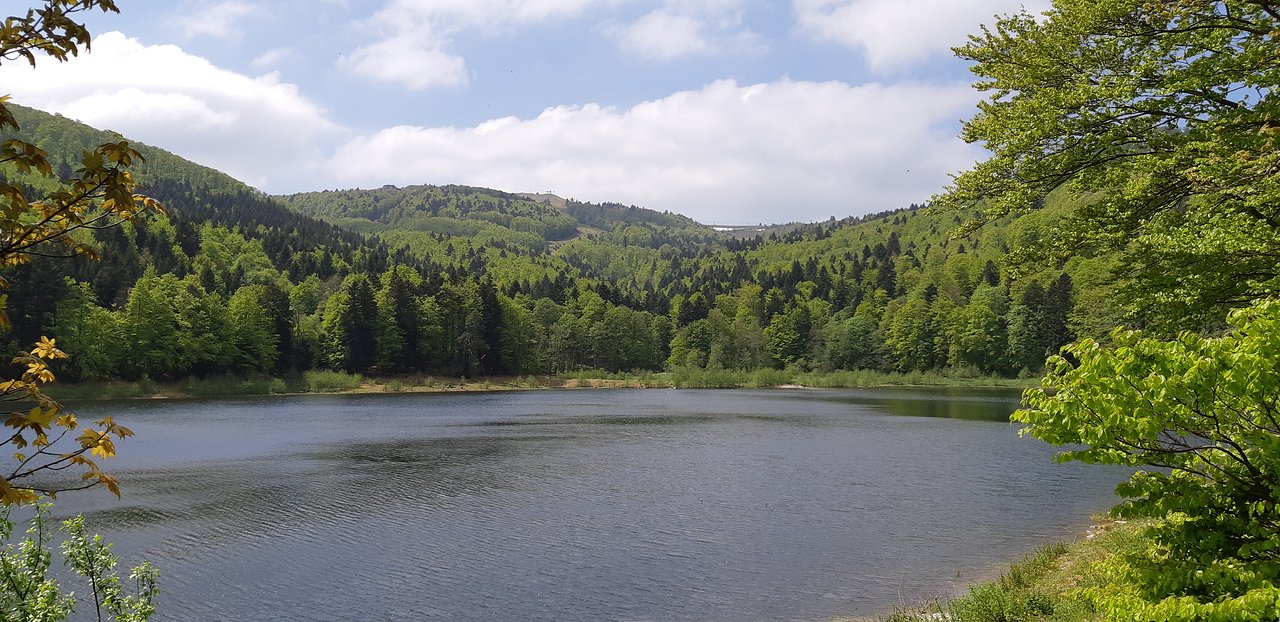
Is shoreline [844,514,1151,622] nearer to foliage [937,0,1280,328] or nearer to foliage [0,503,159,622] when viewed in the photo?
foliage [937,0,1280,328]

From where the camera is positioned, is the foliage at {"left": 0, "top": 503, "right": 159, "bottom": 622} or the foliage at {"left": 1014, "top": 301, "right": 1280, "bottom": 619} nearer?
the foliage at {"left": 1014, "top": 301, "right": 1280, "bottom": 619}

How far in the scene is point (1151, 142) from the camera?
53.9ft

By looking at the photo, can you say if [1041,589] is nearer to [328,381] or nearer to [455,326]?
[328,381]

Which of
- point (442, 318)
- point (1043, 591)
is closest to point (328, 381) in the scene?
point (442, 318)

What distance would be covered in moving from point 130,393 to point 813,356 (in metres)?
112

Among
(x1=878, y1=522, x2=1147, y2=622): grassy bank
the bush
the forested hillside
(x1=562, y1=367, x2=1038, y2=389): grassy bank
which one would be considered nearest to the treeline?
the forested hillside

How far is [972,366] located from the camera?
427 feet

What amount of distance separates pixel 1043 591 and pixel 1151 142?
974cm

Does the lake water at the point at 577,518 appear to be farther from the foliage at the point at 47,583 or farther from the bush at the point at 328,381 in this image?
the bush at the point at 328,381

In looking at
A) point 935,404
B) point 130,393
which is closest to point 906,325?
point 935,404

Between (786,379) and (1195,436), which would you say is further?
(786,379)

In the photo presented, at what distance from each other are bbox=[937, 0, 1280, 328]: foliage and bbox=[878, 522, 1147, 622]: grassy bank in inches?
206

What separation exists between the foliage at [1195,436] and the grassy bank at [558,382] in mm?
99601

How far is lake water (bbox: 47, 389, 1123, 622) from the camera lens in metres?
19.8
